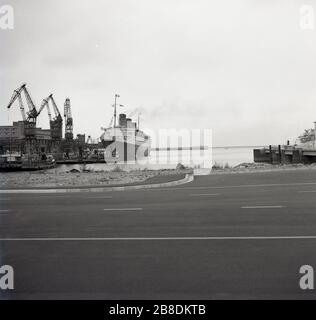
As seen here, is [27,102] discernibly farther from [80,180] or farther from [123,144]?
[80,180]

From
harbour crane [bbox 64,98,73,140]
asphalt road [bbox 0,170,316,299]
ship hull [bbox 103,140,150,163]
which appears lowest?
asphalt road [bbox 0,170,316,299]

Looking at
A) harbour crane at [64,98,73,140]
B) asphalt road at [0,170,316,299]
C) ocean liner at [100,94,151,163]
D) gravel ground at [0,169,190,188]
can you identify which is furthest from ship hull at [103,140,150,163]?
asphalt road at [0,170,316,299]

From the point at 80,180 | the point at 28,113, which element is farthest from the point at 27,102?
the point at 80,180

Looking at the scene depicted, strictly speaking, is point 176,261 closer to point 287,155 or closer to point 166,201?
point 166,201

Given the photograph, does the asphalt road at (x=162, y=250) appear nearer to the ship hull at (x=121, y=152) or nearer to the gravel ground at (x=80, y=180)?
the gravel ground at (x=80, y=180)

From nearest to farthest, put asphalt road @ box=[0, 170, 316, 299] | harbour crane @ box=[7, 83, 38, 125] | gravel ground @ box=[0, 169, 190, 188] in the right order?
asphalt road @ box=[0, 170, 316, 299], gravel ground @ box=[0, 169, 190, 188], harbour crane @ box=[7, 83, 38, 125]

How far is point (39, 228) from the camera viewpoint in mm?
9734

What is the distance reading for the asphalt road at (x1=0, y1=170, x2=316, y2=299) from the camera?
5184 mm

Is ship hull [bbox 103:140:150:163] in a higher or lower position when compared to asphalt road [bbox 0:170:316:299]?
higher

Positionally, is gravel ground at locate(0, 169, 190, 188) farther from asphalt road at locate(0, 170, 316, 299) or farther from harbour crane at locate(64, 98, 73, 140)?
harbour crane at locate(64, 98, 73, 140)

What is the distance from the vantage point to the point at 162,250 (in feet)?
23.3
